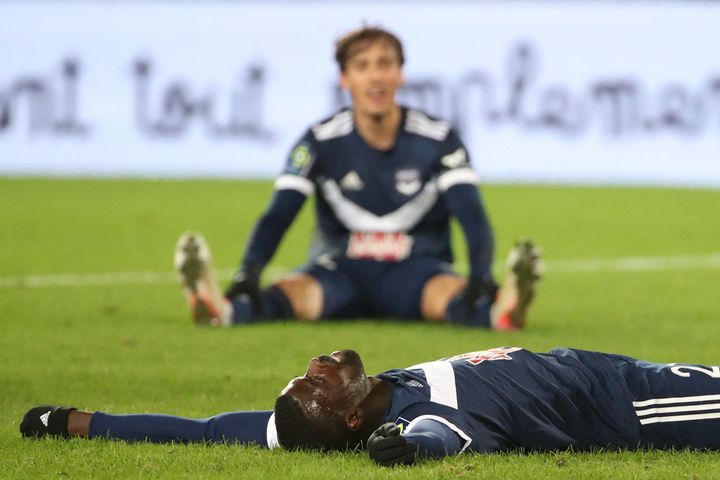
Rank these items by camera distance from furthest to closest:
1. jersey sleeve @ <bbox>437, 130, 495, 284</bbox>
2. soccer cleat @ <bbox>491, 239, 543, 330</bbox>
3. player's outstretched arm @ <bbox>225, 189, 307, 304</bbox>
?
player's outstretched arm @ <bbox>225, 189, 307, 304</bbox> < jersey sleeve @ <bbox>437, 130, 495, 284</bbox> < soccer cleat @ <bbox>491, 239, 543, 330</bbox>

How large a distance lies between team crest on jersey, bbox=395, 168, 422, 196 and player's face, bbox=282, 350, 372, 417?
3.87m

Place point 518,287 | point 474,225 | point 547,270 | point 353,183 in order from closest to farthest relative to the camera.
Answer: point 518,287, point 474,225, point 353,183, point 547,270

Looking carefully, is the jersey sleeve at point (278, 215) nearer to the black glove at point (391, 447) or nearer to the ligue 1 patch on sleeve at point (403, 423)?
the ligue 1 patch on sleeve at point (403, 423)

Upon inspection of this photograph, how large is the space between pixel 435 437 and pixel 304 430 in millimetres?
389

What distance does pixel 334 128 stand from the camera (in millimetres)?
8289

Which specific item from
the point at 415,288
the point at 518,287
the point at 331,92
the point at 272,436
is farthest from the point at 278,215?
the point at 331,92

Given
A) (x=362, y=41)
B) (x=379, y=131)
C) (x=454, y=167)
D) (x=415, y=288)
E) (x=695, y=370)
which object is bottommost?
(x=415, y=288)

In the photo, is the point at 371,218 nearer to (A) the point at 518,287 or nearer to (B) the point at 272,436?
(A) the point at 518,287

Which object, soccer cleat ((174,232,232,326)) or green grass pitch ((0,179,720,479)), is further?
soccer cleat ((174,232,232,326))

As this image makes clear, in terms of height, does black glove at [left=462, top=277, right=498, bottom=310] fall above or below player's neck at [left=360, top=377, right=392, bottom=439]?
Answer: below

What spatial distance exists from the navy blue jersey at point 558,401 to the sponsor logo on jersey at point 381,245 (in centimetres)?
355

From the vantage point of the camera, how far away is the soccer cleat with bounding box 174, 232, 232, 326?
25.2ft

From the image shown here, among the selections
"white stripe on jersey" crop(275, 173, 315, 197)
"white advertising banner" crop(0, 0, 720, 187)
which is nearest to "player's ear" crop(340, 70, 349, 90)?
"white stripe on jersey" crop(275, 173, 315, 197)

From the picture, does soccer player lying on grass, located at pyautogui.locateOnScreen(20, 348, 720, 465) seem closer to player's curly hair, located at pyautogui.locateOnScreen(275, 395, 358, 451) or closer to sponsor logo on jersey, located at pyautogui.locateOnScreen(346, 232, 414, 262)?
player's curly hair, located at pyautogui.locateOnScreen(275, 395, 358, 451)
